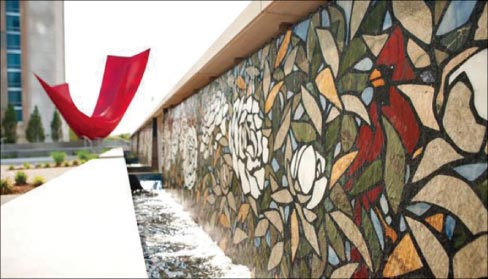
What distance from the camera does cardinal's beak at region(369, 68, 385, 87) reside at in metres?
1.80

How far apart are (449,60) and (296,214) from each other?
1.55 m

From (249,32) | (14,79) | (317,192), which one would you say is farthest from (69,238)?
(14,79)

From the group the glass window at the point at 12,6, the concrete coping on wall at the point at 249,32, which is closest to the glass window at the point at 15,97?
the glass window at the point at 12,6

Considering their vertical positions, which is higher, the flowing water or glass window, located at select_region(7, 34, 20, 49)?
glass window, located at select_region(7, 34, 20, 49)

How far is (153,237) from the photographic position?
497 cm

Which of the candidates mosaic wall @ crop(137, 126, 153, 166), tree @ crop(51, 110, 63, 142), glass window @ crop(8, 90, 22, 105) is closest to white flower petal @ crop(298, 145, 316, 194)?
mosaic wall @ crop(137, 126, 153, 166)

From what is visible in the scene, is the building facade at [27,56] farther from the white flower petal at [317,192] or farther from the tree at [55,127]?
the white flower petal at [317,192]

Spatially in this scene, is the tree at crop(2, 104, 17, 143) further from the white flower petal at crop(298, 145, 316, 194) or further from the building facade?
the white flower petal at crop(298, 145, 316, 194)

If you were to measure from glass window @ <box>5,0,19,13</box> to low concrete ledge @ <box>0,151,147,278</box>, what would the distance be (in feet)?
134

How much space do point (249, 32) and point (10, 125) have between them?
34.0 m

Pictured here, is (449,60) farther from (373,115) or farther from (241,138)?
(241,138)

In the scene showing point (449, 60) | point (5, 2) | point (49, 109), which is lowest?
point (449, 60)

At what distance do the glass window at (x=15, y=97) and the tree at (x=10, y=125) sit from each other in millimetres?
2279

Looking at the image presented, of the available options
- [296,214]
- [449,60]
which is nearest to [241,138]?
[296,214]
